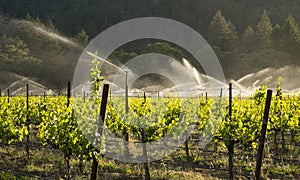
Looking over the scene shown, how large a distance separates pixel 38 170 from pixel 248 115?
5727 millimetres

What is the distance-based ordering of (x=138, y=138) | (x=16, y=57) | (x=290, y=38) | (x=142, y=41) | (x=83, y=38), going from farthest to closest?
(x=142, y=41) → (x=83, y=38) → (x=290, y=38) → (x=16, y=57) → (x=138, y=138)

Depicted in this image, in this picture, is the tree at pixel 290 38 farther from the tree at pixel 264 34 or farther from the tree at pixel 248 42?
the tree at pixel 248 42

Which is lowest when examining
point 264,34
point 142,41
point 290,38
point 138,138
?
point 138,138

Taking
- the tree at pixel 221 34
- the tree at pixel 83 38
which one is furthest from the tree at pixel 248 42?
the tree at pixel 83 38

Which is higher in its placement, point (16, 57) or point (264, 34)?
point (264, 34)

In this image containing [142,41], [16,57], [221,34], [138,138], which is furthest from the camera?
[142,41]

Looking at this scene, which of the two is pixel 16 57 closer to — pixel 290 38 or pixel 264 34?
pixel 264 34

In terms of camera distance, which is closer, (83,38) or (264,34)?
(264,34)

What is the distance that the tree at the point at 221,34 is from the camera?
2350 inches

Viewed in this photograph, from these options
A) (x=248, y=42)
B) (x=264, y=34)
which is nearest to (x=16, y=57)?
(x=248, y=42)

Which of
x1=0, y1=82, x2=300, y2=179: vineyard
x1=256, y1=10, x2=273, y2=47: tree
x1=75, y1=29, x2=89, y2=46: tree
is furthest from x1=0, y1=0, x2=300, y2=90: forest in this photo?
x1=0, y1=82, x2=300, y2=179: vineyard

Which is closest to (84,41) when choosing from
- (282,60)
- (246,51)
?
(246,51)

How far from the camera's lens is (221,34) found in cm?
6209

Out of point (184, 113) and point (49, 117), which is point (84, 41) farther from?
point (49, 117)
